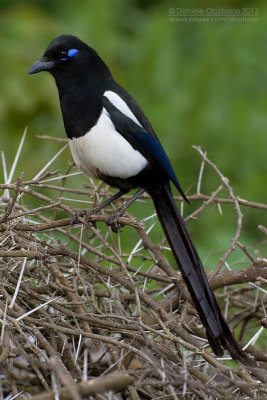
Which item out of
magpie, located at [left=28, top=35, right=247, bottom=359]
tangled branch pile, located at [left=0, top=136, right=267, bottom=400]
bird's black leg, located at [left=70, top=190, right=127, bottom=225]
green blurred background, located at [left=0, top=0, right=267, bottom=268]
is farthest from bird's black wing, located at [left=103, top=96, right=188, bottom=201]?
green blurred background, located at [left=0, top=0, right=267, bottom=268]

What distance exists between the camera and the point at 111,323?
1854 mm

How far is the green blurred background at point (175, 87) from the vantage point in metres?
3.94

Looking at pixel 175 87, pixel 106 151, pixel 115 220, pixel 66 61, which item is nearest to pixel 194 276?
pixel 115 220

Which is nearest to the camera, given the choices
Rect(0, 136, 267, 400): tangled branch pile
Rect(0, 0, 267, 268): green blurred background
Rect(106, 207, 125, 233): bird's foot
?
Rect(0, 136, 267, 400): tangled branch pile

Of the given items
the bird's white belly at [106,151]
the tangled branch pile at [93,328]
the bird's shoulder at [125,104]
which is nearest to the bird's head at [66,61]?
the bird's shoulder at [125,104]

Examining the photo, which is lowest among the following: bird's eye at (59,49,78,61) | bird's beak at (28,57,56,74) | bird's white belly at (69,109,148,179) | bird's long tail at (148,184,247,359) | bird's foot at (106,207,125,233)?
bird's long tail at (148,184,247,359)

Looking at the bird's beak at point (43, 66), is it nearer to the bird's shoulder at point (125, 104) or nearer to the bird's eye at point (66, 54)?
the bird's eye at point (66, 54)

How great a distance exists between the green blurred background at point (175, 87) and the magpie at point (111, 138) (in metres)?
0.90

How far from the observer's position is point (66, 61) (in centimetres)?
247

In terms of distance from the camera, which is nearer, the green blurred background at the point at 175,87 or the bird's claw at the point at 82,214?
the bird's claw at the point at 82,214

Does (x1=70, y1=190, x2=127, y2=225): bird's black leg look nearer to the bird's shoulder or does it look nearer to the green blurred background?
the bird's shoulder

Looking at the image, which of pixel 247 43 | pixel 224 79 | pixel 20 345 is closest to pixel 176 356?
pixel 20 345

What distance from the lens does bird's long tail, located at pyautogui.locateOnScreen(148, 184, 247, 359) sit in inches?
80.6

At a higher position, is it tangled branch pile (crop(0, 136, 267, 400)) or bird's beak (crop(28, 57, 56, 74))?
bird's beak (crop(28, 57, 56, 74))
